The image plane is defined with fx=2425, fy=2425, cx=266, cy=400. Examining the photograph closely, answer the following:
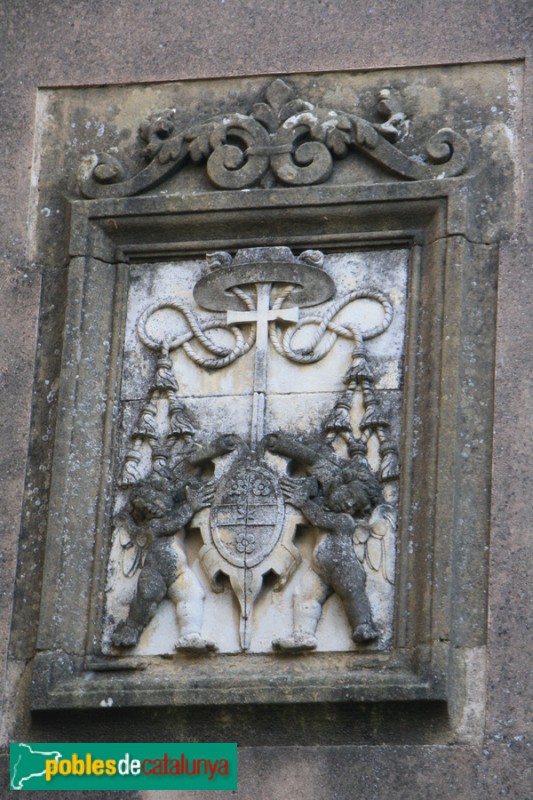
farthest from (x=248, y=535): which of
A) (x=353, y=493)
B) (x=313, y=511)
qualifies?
(x=353, y=493)

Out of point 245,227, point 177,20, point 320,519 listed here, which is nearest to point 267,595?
point 320,519

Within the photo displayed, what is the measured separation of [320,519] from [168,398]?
2.44 feet

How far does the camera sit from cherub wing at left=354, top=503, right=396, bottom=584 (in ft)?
26.2

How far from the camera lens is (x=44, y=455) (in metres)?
8.37

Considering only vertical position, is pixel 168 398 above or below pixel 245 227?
below

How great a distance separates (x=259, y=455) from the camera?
8195 mm

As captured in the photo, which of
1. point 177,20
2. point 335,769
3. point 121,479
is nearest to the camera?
point 335,769

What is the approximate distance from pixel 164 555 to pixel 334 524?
58cm

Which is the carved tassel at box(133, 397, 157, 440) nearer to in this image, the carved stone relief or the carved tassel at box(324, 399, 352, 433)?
the carved stone relief

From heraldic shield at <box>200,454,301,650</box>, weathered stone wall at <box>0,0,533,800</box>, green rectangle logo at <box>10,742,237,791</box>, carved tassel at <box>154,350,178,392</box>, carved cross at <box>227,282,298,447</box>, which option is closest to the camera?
weathered stone wall at <box>0,0,533,800</box>

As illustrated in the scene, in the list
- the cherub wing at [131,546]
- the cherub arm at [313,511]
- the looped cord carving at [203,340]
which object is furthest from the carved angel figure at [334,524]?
A: the cherub wing at [131,546]

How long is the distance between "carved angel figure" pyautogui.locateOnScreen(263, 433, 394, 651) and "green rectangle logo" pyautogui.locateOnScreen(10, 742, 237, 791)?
444 mm

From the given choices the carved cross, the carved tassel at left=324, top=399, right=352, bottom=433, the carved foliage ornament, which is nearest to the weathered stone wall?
the carved foliage ornament

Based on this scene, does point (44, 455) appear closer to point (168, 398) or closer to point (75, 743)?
point (168, 398)
